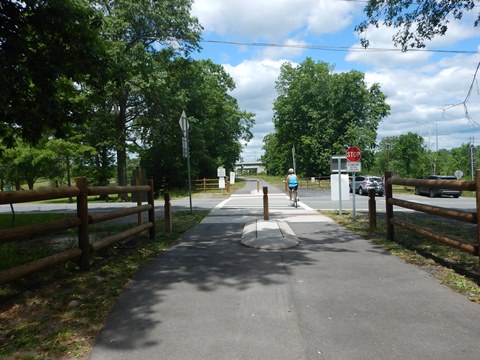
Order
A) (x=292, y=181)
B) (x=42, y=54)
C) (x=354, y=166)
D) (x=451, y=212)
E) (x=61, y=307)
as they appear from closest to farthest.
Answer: (x=61, y=307), (x=451, y=212), (x=42, y=54), (x=354, y=166), (x=292, y=181)

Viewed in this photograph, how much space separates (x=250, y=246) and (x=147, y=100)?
23.9 metres

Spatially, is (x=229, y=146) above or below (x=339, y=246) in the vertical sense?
above

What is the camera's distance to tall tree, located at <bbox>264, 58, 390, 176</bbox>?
52.6 metres

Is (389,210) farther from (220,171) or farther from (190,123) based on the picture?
(190,123)

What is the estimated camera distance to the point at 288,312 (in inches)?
160

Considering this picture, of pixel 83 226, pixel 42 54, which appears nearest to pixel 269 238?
pixel 83 226

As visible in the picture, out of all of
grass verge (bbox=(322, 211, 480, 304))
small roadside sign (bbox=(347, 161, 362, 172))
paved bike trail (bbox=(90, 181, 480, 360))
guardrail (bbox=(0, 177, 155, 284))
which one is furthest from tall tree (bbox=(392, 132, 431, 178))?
guardrail (bbox=(0, 177, 155, 284))

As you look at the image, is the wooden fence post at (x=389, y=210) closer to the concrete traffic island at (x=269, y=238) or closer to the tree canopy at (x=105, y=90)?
the concrete traffic island at (x=269, y=238)

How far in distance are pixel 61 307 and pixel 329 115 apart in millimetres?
52848

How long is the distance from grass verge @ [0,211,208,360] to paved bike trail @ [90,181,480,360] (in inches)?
7.2

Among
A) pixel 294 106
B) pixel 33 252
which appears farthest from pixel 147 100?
pixel 294 106

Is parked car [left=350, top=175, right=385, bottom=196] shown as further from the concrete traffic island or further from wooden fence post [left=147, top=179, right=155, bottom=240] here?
wooden fence post [left=147, top=179, right=155, bottom=240]

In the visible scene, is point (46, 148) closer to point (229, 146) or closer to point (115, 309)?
point (115, 309)

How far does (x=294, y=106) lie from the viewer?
5759 centimetres
